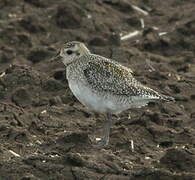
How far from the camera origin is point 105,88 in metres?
9.95

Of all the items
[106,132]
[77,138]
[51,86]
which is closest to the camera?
[77,138]

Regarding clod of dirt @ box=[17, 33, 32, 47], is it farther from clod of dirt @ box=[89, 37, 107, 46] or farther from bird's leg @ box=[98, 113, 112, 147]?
bird's leg @ box=[98, 113, 112, 147]

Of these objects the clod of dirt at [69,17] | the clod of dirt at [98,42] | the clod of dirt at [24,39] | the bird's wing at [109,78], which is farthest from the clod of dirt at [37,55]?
the bird's wing at [109,78]

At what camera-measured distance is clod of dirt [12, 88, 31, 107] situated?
11.8m

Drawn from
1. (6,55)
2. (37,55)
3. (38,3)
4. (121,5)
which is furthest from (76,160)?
(121,5)

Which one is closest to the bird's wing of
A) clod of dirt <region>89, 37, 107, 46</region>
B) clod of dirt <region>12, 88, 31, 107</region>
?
clod of dirt <region>12, 88, 31, 107</region>

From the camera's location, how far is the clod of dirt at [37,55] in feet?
45.3

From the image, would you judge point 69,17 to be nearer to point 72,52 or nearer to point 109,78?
point 72,52

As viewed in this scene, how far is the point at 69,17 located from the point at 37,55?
1.84 metres

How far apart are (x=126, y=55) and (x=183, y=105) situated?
225 cm

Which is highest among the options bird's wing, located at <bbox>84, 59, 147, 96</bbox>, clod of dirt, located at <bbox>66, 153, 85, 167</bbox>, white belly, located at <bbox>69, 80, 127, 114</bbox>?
bird's wing, located at <bbox>84, 59, 147, 96</bbox>

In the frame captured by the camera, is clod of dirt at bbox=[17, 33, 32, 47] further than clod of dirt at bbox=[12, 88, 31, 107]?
Yes

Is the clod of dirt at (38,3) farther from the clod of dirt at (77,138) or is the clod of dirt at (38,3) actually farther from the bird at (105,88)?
the clod of dirt at (77,138)

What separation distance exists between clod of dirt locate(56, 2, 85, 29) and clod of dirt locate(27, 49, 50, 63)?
1750 mm
